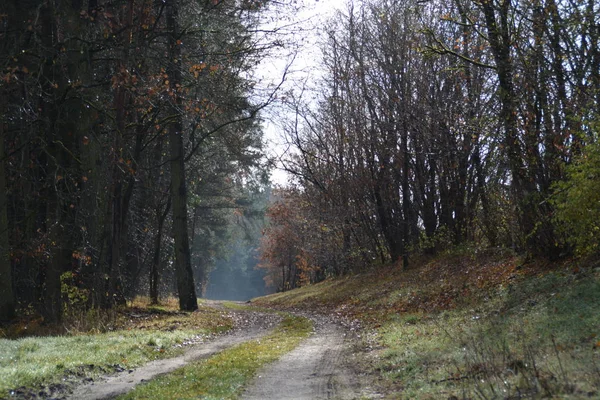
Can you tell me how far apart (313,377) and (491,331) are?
11.0 feet

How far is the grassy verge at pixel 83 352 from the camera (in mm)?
8484

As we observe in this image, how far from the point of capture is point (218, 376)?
8.82 meters

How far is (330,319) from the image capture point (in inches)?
769

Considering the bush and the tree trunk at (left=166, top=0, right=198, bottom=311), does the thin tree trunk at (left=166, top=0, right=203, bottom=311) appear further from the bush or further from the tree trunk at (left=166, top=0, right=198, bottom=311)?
the bush

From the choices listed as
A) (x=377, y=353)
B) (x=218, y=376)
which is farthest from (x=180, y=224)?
(x=218, y=376)

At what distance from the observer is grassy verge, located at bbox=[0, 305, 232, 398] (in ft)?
27.8

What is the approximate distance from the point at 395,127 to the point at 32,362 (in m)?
18.5

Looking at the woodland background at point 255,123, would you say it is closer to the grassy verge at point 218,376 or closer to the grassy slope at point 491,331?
the grassy slope at point 491,331

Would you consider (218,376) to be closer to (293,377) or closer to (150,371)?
(293,377)

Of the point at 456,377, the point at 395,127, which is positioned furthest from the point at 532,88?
the point at 395,127

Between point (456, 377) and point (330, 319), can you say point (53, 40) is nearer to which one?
point (330, 319)

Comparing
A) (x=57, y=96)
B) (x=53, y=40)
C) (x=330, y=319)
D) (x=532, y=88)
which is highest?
(x=53, y=40)

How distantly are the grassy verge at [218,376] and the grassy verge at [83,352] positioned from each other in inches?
48.8

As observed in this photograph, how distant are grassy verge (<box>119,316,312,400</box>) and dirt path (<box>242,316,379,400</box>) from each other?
0.78 feet
